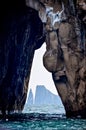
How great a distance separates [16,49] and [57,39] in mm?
11232

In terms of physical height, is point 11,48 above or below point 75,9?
below

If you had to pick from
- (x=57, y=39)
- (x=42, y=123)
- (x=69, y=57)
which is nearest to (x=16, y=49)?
(x=57, y=39)

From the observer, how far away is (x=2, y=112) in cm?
4994

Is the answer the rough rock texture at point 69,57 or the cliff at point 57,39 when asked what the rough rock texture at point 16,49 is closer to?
the cliff at point 57,39

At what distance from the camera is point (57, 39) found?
126ft

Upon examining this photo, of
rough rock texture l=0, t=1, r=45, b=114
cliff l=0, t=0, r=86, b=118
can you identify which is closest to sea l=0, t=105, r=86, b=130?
cliff l=0, t=0, r=86, b=118

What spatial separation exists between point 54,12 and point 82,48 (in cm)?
531

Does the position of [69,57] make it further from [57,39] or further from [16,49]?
[16,49]

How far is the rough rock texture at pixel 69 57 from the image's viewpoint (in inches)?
1404

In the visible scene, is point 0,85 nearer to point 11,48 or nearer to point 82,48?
point 11,48

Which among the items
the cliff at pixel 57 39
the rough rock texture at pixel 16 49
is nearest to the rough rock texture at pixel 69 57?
the cliff at pixel 57 39

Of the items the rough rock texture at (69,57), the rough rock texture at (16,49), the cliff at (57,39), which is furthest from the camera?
the rough rock texture at (16,49)

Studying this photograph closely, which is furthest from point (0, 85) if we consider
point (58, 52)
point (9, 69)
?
point (58, 52)

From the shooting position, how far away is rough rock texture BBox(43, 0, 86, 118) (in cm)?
3566
